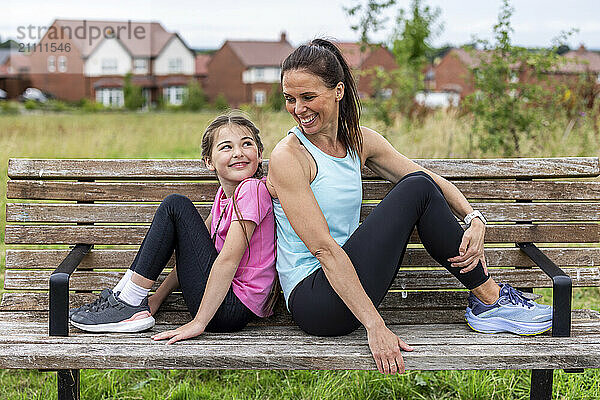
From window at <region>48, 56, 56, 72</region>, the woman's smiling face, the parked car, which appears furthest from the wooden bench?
window at <region>48, 56, 56, 72</region>

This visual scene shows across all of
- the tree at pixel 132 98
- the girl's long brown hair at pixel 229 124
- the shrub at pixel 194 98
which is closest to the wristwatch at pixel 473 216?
the girl's long brown hair at pixel 229 124

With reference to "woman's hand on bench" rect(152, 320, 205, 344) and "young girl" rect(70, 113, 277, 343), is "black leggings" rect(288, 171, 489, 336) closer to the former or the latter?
"young girl" rect(70, 113, 277, 343)

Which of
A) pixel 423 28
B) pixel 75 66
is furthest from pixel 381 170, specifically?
pixel 75 66

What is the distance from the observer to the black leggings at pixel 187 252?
283cm

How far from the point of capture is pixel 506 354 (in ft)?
8.28

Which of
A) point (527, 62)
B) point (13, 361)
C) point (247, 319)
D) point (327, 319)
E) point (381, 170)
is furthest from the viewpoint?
point (527, 62)

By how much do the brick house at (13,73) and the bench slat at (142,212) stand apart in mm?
48423

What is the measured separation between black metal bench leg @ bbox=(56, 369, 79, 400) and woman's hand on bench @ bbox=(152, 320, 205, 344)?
0.42m

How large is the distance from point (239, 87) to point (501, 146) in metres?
45.7

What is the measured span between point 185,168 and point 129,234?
40 centimetres

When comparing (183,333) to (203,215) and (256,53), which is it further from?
(256,53)

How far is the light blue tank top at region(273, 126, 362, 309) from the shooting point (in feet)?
9.20

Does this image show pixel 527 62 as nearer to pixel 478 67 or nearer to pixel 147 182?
pixel 478 67

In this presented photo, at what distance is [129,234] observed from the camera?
324 cm
